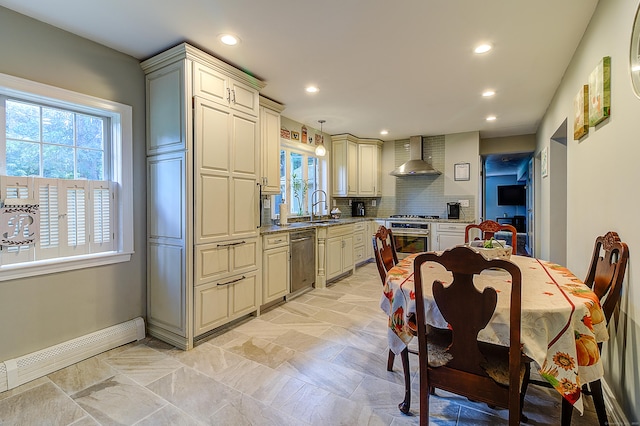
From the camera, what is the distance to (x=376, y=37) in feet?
7.88

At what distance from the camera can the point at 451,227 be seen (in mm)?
5375

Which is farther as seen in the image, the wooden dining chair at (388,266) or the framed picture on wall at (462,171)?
the framed picture on wall at (462,171)

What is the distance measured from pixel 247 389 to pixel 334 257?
8.79 ft

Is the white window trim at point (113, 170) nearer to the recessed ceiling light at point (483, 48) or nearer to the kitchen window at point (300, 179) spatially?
the kitchen window at point (300, 179)

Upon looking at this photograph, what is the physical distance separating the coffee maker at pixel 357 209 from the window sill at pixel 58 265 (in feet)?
15.0

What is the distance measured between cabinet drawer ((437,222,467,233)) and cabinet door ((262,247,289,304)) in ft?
10.3

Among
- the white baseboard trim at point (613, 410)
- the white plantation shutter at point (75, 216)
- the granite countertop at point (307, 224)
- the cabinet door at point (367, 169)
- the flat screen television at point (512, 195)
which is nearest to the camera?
the white baseboard trim at point (613, 410)

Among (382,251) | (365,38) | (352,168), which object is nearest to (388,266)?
(382,251)

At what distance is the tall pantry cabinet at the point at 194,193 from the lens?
2510mm

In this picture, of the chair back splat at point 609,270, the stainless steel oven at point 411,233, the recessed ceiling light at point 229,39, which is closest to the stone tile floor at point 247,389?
the chair back splat at point 609,270

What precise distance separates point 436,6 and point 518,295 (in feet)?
6.28

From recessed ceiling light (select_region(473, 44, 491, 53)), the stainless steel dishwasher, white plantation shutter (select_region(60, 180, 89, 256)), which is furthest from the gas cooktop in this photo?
white plantation shutter (select_region(60, 180, 89, 256))

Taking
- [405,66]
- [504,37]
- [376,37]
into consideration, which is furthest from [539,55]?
[376,37]

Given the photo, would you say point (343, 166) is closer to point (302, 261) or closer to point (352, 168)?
point (352, 168)
